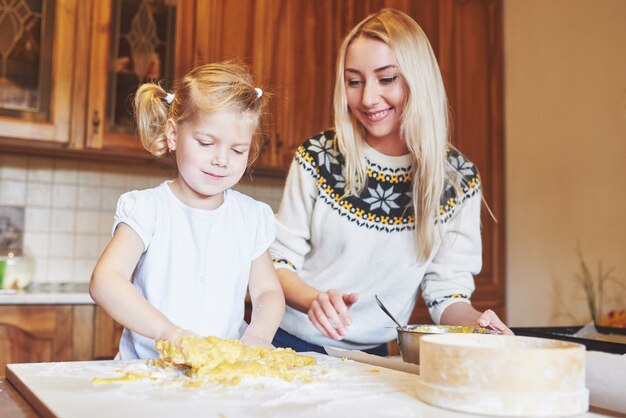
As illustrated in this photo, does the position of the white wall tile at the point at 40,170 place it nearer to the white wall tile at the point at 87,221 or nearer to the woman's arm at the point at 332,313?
the white wall tile at the point at 87,221

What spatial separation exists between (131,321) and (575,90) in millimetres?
2300

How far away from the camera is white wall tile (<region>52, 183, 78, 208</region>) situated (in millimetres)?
2564

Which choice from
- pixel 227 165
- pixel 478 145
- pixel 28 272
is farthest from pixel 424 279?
pixel 478 145

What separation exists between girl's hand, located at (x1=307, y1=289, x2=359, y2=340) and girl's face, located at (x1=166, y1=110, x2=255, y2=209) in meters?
0.26

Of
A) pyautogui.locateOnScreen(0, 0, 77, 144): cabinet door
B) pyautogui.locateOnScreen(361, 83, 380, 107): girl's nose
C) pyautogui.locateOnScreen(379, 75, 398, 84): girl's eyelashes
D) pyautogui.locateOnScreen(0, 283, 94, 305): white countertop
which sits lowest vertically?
pyautogui.locateOnScreen(0, 283, 94, 305): white countertop

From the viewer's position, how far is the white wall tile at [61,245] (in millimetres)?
2555

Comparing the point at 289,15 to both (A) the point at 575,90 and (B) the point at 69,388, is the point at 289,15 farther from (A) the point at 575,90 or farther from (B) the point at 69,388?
(B) the point at 69,388

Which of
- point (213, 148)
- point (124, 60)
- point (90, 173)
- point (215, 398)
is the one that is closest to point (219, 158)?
point (213, 148)

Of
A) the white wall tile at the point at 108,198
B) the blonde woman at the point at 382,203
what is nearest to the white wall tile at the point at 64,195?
the white wall tile at the point at 108,198

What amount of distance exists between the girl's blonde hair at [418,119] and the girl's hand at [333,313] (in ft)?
1.24

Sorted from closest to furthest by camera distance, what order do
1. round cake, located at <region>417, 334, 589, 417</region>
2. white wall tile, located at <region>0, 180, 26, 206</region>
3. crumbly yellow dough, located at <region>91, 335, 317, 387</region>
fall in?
round cake, located at <region>417, 334, 589, 417</region> < crumbly yellow dough, located at <region>91, 335, 317, 387</region> < white wall tile, located at <region>0, 180, 26, 206</region>

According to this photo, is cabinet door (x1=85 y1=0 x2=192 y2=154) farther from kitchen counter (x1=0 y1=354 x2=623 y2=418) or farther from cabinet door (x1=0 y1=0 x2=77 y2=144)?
kitchen counter (x1=0 y1=354 x2=623 y2=418)

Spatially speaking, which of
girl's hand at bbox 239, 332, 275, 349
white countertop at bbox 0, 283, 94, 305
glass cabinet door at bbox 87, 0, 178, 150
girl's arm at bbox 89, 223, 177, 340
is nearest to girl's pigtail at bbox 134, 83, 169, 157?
girl's arm at bbox 89, 223, 177, 340

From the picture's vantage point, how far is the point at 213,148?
111 centimetres
